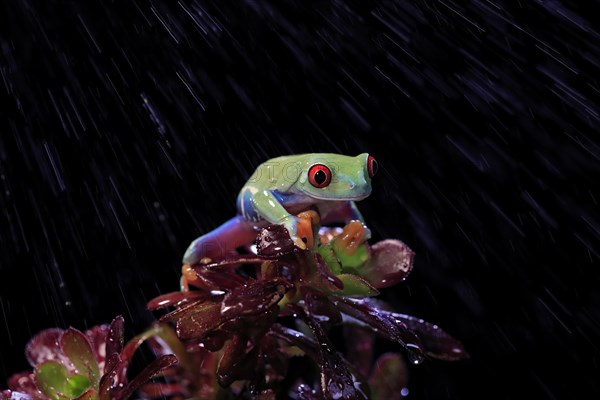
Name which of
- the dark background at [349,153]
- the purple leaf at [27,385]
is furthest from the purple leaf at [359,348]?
the dark background at [349,153]

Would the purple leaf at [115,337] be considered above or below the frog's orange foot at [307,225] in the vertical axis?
below

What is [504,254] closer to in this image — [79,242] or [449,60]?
[449,60]

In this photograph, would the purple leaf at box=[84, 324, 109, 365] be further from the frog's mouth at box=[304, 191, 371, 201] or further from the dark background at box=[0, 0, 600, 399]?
the dark background at box=[0, 0, 600, 399]

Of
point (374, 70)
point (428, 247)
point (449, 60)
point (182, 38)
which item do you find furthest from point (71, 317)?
point (449, 60)

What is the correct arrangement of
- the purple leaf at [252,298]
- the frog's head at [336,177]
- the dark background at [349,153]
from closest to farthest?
the purple leaf at [252,298]
the frog's head at [336,177]
the dark background at [349,153]

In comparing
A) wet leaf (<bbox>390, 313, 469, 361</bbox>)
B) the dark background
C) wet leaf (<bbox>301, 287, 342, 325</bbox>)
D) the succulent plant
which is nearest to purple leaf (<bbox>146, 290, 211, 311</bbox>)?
the succulent plant

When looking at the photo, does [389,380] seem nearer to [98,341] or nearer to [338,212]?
[338,212]

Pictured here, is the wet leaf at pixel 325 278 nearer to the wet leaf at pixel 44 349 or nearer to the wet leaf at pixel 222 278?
the wet leaf at pixel 222 278
